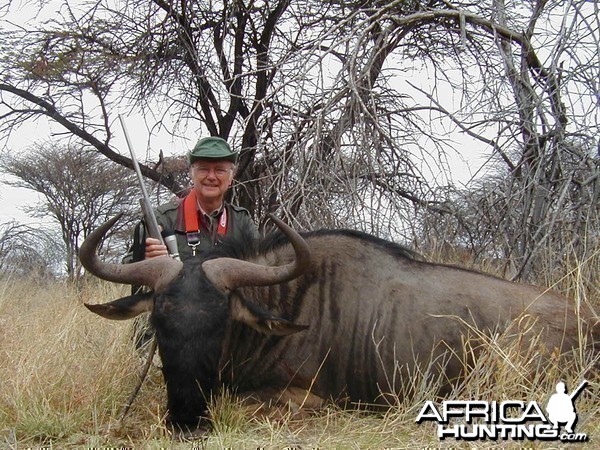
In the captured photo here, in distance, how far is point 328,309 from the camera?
11.4 feet

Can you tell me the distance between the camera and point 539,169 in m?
4.15

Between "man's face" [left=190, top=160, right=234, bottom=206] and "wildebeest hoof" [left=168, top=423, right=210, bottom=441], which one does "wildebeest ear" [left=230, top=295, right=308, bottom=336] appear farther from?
"man's face" [left=190, top=160, right=234, bottom=206]

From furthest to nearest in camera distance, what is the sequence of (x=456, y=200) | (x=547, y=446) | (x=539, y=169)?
(x=456, y=200)
(x=539, y=169)
(x=547, y=446)

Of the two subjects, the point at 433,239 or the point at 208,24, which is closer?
the point at 433,239

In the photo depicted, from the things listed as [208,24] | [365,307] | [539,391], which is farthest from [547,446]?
[208,24]

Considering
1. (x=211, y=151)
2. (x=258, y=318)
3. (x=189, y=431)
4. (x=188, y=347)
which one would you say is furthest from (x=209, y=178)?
(x=189, y=431)

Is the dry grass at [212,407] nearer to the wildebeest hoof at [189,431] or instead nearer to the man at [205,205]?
the wildebeest hoof at [189,431]

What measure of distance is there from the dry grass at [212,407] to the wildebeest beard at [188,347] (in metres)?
0.10

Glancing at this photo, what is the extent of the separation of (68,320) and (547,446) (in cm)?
334

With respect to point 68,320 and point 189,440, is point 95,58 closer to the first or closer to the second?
point 68,320

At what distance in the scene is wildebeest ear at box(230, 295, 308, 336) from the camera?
3.14 metres

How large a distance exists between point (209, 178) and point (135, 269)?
1164mm

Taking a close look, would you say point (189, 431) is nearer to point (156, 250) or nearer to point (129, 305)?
point (129, 305)

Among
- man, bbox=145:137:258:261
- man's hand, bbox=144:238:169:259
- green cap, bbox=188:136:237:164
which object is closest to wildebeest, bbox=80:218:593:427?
man's hand, bbox=144:238:169:259
